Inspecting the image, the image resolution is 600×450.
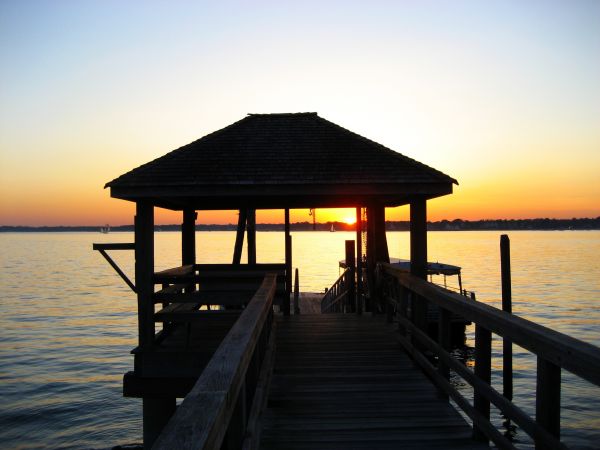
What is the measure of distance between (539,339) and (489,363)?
1275 mm

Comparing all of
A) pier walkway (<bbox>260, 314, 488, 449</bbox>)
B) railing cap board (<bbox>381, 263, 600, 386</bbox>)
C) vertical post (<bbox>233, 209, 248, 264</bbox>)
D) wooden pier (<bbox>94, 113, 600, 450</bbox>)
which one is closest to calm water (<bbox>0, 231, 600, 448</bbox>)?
vertical post (<bbox>233, 209, 248, 264</bbox>)

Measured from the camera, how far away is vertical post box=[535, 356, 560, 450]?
2.88 m

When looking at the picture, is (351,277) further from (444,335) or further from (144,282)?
(444,335)

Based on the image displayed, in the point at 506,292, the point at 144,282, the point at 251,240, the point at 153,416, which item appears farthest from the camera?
the point at 251,240

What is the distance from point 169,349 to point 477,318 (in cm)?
578

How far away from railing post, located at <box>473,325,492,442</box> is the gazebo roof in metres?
4.13

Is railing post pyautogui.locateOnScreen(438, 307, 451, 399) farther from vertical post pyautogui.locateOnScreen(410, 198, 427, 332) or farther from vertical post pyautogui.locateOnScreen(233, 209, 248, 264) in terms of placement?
vertical post pyautogui.locateOnScreen(233, 209, 248, 264)

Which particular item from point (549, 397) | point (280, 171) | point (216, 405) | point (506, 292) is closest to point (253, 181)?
point (280, 171)

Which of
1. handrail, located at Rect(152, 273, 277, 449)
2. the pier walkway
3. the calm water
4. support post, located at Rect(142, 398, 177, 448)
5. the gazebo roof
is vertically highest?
the gazebo roof

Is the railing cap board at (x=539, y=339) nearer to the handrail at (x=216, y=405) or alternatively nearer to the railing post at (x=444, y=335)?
the railing post at (x=444, y=335)

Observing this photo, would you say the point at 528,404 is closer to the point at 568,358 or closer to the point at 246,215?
the point at 246,215

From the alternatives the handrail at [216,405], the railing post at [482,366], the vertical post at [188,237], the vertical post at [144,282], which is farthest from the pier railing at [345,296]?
the handrail at [216,405]

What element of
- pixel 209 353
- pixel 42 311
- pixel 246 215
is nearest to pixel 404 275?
pixel 209 353

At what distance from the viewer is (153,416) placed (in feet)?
27.3
